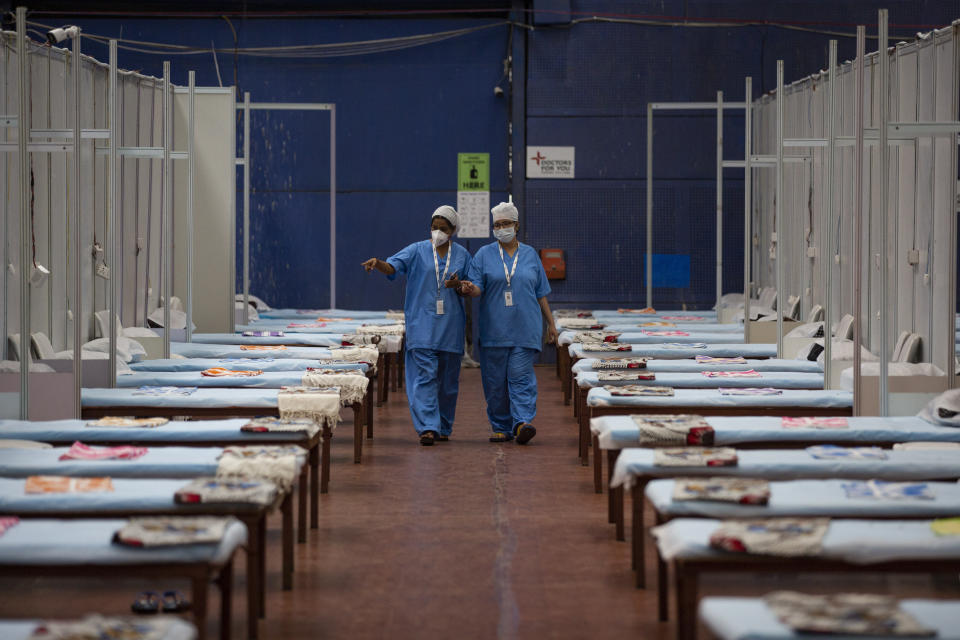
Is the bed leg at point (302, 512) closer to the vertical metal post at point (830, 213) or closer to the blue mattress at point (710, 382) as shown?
the blue mattress at point (710, 382)


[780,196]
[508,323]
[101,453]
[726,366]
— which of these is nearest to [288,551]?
[101,453]

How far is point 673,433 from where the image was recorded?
15.2 ft

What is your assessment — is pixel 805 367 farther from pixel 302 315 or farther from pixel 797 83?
pixel 302 315

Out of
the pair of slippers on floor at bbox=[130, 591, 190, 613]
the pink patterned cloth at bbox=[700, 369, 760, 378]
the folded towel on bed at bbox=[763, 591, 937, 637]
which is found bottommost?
the pair of slippers on floor at bbox=[130, 591, 190, 613]

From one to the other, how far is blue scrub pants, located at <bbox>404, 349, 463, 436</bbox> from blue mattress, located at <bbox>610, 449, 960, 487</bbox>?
9.91ft

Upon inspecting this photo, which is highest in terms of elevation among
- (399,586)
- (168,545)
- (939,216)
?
(939,216)

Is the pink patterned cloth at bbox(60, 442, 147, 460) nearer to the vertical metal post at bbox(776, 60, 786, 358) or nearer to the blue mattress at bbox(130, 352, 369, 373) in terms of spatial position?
the blue mattress at bbox(130, 352, 369, 373)

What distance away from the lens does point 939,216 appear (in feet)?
23.4

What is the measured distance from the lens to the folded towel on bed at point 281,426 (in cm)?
467

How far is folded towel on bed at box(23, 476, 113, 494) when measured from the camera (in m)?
3.82

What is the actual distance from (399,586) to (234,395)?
2.08 metres

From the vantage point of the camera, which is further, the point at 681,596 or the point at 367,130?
the point at 367,130

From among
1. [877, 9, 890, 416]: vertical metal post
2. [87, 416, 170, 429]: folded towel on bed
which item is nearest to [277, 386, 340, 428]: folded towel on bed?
[87, 416, 170, 429]: folded towel on bed

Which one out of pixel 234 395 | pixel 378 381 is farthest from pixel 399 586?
pixel 378 381
